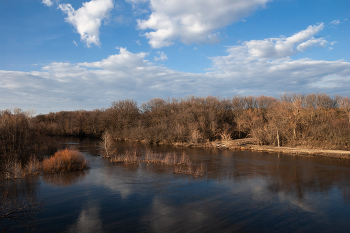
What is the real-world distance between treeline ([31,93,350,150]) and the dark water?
15.3 meters

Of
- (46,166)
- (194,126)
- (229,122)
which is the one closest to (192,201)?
(46,166)

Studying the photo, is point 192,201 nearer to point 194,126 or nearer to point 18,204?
point 18,204

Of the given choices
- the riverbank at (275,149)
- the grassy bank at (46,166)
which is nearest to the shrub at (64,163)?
the grassy bank at (46,166)

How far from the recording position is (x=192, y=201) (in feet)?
37.3

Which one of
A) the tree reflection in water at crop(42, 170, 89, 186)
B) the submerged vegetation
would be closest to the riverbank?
the submerged vegetation

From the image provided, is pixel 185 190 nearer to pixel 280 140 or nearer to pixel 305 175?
pixel 305 175

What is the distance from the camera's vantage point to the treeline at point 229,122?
32.6 metres

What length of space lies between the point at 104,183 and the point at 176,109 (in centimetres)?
4260

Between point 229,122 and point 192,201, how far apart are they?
142 ft

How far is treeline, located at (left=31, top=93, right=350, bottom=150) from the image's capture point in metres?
32.6

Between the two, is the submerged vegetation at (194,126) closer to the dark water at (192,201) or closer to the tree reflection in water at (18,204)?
the tree reflection in water at (18,204)

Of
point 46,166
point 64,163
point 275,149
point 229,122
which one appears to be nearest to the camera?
point 46,166

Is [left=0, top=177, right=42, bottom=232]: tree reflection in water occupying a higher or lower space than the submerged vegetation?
lower

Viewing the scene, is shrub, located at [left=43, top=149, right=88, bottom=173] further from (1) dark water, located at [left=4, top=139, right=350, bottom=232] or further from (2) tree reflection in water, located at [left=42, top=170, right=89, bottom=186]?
(1) dark water, located at [left=4, top=139, right=350, bottom=232]
